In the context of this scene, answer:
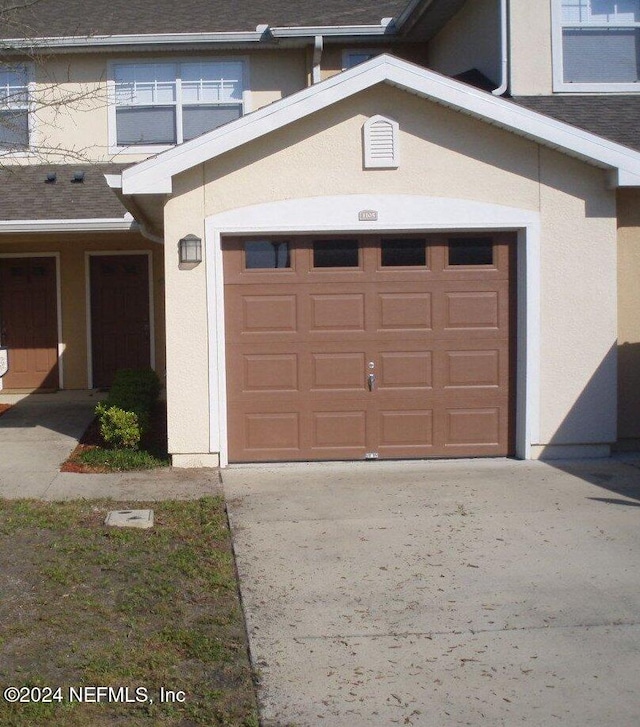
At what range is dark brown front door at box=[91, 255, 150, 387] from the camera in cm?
1528

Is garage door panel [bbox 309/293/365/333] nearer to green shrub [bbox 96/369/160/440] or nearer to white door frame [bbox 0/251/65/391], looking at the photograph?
green shrub [bbox 96/369/160/440]

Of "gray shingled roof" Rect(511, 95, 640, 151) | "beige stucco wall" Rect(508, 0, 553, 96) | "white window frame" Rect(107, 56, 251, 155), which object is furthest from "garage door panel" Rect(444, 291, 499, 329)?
"white window frame" Rect(107, 56, 251, 155)

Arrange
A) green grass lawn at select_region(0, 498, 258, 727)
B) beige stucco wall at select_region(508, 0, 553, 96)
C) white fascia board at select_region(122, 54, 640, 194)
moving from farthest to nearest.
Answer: beige stucco wall at select_region(508, 0, 553, 96) → white fascia board at select_region(122, 54, 640, 194) → green grass lawn at select_region(0, 498, 258, 727)

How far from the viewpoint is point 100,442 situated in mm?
11273

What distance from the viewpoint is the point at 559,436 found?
10.1 m

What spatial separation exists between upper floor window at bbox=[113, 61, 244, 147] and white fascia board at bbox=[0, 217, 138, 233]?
2.42 m

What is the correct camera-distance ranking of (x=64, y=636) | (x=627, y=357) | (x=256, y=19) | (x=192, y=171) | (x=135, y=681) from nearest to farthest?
(x=135, y=681) → (x=64, y=636) → (x=192, y=171) → (x=627, y=357) → (x=256, y=19)

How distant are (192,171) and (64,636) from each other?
18.1 feet

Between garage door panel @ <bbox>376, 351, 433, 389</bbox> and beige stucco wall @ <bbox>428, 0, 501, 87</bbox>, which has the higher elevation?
beige stucco wall @ <bbox>428, 0, 501, 87</bbox>

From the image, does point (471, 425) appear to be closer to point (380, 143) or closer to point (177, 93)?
point (380, 143)

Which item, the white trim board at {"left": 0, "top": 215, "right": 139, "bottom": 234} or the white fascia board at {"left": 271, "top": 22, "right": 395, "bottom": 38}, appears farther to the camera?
the white fascia board at {"left": 271, "top": 22, "right": 395, "bottom": 38}

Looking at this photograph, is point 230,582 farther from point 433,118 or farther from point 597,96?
point 597,96

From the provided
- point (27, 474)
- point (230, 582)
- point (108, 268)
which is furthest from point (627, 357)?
point (108, 268)

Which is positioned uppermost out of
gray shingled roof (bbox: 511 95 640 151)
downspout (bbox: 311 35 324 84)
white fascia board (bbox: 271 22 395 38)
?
white fascia board (bbox: 271 22 395 38)
